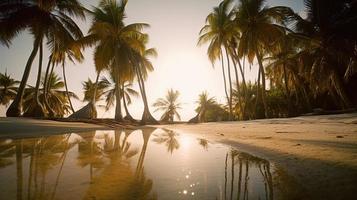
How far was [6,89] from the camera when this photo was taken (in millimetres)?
29188

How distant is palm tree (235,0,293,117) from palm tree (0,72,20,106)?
94.4ft

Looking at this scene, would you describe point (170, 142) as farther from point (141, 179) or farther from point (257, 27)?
point (257, 27)

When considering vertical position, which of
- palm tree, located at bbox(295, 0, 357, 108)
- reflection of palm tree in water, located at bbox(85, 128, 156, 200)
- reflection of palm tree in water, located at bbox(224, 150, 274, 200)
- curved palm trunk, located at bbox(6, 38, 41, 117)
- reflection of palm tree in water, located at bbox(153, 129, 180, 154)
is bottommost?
reflection of palm tree in water, located at bbox(153, 129, 180, 154)

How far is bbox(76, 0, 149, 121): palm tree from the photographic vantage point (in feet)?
54.7

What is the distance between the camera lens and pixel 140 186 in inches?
75.1

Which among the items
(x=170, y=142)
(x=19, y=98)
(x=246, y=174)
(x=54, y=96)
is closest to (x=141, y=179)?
(x=246, y=174)

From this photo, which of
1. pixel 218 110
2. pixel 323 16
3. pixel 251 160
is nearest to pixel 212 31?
pixel 323 16

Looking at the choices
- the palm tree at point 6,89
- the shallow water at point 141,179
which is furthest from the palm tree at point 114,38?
the palm tree at point 6,89

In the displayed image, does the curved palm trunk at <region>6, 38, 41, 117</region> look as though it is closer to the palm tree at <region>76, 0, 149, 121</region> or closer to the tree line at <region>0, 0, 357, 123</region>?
the tree line at <region>0, 0, 357, 123</region>

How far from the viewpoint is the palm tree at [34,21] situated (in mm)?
Result: 12172

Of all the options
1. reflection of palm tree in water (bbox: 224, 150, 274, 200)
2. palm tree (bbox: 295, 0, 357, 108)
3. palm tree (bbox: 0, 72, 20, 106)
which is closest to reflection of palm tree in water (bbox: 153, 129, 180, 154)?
reflection of palm tree in water (bbox: 224, 150, 274, 200)

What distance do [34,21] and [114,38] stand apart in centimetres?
582

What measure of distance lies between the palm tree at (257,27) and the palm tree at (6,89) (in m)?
28.8

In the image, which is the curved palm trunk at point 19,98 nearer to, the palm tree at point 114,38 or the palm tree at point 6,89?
the palm tree at point 114,38
